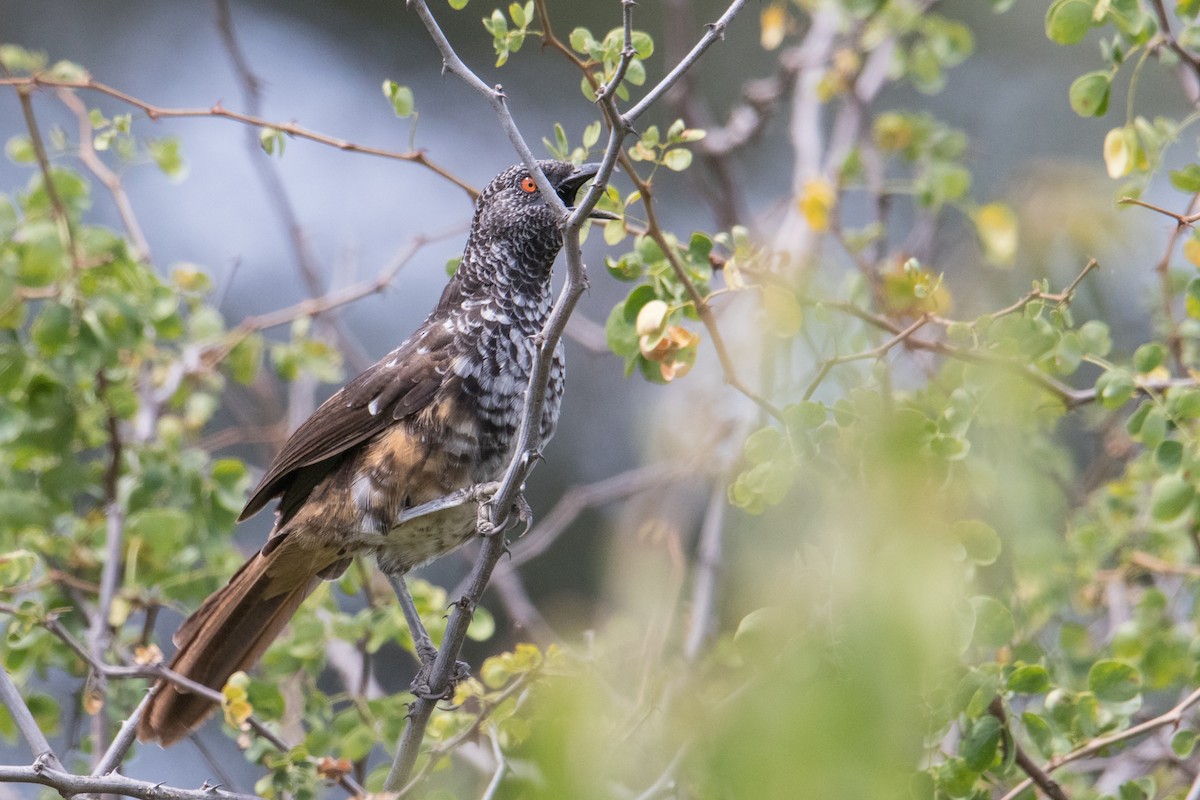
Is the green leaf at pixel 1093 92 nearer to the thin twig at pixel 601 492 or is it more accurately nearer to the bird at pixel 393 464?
the bird at pixel 393 464

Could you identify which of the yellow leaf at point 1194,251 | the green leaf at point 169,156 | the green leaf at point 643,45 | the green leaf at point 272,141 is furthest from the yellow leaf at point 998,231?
the green leaf at point 169,156

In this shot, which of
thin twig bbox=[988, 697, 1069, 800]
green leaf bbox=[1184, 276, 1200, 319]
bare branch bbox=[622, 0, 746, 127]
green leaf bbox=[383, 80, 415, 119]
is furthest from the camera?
green leaf bbox=[383, 80, 415, 119]

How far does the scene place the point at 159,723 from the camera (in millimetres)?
3000

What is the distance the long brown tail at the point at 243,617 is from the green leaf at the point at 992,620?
1.76m

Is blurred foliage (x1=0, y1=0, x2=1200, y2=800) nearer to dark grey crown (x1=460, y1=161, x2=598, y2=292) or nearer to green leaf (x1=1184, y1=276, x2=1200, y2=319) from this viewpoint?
green leaf (x1=1184, y1=276, x2=1200, y2=319)

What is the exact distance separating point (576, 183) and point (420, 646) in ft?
4.14

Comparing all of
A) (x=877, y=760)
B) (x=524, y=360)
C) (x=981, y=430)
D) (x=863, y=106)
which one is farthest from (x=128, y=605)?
(x=863, y=106)

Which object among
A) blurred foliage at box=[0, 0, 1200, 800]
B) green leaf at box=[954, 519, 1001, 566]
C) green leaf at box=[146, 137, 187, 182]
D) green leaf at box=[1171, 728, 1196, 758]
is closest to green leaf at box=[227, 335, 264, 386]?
blurred foliage at box=[0, 0, 1200, 800]

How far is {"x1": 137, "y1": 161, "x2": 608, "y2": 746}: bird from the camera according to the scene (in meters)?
3.09

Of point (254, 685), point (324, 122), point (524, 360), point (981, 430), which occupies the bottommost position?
point (981, 430)

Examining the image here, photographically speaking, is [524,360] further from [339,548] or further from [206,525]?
[206,525]

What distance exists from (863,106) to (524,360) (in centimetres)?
248

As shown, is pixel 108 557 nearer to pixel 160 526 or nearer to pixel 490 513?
pixel 160 526

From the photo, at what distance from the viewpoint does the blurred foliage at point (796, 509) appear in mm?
1043
